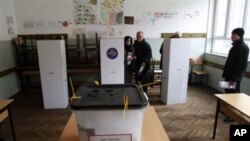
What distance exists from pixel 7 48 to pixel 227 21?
5.70 metres

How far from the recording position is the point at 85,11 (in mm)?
5055

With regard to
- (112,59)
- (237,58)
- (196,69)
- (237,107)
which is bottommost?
(196,69)

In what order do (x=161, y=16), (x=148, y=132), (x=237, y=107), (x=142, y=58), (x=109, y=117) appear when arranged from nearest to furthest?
(x=109, y=117), (x=148, y=132), (x=237, y=107), (x=142, y=58), (x=161, y=16)

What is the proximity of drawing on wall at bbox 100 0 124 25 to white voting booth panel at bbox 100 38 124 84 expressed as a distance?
151 cm

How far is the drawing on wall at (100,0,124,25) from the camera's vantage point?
5.08 metres

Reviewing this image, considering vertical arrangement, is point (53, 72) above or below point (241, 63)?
below

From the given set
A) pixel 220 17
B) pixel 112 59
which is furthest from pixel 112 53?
pixel 220 17

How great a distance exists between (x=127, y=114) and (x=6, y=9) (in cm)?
500

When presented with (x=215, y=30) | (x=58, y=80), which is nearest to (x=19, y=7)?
(x=58, y=80)

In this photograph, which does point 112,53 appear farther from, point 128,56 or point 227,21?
point 227,21

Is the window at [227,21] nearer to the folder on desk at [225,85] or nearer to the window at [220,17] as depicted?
the window at [220,17]

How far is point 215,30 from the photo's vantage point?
211 inches

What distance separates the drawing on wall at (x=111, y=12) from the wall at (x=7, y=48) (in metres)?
2.32

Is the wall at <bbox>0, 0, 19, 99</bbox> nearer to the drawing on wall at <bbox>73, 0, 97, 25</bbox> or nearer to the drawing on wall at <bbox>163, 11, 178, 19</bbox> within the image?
the drawing on wall at <bbox>73, 0, 97, 25</bbox>
